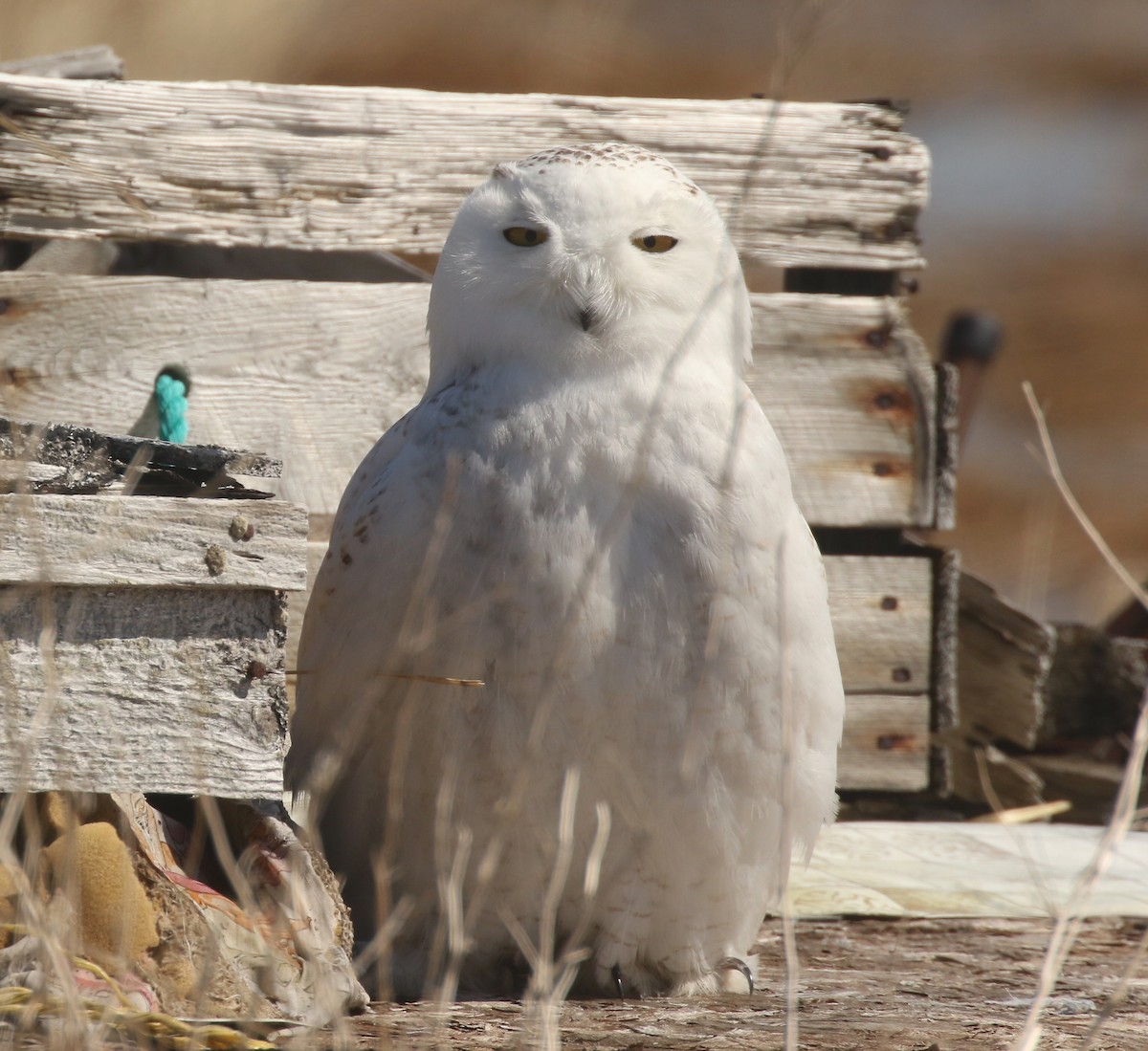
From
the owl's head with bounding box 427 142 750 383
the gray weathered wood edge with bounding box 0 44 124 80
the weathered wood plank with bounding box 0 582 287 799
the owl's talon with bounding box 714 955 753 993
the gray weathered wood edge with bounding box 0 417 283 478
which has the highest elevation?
the gray weathered wood edge with bounding box 0 44 124 80

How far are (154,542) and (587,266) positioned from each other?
0.93 m

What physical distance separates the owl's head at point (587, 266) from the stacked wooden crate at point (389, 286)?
974mm

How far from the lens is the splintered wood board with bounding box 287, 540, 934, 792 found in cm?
391

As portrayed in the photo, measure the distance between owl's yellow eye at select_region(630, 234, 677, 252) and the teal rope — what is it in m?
1.31

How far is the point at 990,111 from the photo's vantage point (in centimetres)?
1189

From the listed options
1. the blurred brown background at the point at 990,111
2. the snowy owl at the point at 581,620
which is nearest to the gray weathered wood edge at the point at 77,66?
the snowy owl at the point at 581,620

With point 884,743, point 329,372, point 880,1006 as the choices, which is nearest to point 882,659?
point 884,743

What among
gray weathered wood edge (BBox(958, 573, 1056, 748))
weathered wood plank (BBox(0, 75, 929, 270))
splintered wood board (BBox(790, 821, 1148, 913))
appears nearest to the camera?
splintered wood board (BBox(790, 821, 1148, 913))

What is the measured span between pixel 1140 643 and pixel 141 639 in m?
3.93

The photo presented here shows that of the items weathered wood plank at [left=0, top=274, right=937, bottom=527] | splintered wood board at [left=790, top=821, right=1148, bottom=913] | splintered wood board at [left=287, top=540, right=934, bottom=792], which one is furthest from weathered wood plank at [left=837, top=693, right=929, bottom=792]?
weathered wood plank at [left=0, top=274, right=937, bottom=527]

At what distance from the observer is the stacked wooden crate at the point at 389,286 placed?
11.3 feet

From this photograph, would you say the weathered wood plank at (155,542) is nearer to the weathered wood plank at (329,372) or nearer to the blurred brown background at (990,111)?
the weathered wood plank at (329,372)

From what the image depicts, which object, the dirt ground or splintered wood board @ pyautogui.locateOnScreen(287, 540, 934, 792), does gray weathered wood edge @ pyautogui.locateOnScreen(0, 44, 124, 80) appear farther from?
the dirt ground

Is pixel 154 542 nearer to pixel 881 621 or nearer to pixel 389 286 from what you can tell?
pixel 389 286
